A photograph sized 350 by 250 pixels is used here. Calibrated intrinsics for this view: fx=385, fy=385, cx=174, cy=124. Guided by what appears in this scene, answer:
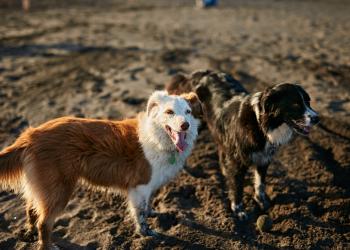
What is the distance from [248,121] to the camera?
4523 millimetres

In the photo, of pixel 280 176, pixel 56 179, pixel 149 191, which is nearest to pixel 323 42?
pixel 280 176

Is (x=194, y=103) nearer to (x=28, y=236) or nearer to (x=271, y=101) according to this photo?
(x=271, y=101)

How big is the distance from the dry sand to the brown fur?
2.17 feet

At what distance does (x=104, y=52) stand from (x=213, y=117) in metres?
6.23

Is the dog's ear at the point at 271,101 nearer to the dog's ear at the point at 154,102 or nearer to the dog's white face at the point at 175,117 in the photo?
the dog's white face at the point at 175,117

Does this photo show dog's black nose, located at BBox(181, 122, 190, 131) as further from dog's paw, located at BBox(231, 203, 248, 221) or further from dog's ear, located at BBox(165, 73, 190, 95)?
dog's ear, located at BBox(165, 73, 190, 95)

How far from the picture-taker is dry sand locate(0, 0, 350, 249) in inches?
180

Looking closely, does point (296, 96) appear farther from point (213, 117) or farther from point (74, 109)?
point (74, 109)

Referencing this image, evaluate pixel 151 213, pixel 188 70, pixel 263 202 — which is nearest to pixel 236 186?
pixel 263 202

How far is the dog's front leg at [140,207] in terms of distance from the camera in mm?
4320

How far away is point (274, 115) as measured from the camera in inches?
167

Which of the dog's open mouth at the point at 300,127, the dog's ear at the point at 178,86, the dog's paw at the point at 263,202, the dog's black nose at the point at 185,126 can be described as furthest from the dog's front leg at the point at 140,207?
the dog's ear at the point at 178,86

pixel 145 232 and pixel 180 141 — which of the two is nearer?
pixel 180 141

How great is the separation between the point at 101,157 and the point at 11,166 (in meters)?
0.90
